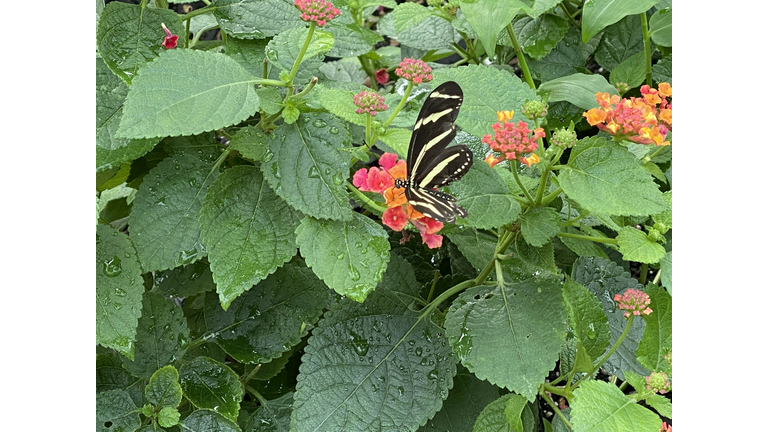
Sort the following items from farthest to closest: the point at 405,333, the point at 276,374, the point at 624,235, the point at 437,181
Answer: the point at 276,374, the point at 405,333, the point at 624,235, the point at 437,181

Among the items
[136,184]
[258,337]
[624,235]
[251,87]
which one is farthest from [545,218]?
[136,184]

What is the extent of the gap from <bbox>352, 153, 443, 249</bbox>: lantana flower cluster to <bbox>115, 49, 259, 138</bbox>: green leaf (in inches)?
6.5

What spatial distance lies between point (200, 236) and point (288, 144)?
0.18 metres

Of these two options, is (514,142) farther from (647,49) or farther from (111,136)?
(647,49)

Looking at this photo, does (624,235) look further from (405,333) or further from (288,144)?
(288,144)

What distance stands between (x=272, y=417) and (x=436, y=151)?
566 millimetres

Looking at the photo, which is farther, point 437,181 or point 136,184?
point 136,184

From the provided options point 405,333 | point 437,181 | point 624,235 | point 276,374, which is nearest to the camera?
point 437,181

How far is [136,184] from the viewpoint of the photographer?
1.02 meters

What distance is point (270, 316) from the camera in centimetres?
102

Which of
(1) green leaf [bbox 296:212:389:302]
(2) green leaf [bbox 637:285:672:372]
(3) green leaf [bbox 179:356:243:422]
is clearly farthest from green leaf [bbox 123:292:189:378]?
(2) green leaf [bbox 637:285:672:372]

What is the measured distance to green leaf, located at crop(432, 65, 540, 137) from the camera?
887 millimetres

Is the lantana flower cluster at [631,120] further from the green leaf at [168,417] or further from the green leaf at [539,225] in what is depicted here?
the green leaf at [168,417]

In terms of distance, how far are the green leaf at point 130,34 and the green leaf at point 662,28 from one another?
861mm
